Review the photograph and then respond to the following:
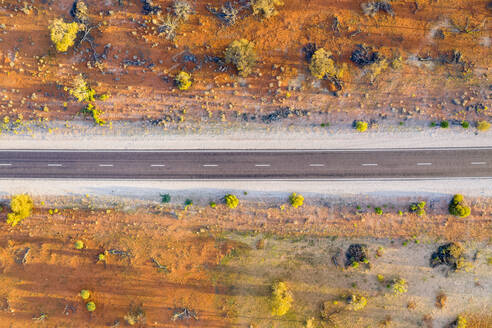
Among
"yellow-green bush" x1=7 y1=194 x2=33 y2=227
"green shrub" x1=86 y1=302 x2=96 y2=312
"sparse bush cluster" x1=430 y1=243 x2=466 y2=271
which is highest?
"yellow-green bush" x1=7 y1=194 x2=33 y2=227

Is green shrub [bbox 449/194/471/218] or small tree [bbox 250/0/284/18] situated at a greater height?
small tree [bbox 250/0/284/18]

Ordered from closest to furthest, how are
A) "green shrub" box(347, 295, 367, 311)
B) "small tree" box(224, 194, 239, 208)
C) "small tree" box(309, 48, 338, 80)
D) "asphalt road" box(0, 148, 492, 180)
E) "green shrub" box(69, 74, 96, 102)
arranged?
"small tree" box(309, 48, 338, 80) → "green shrub" box(69, 74, 96, 102) → "small tree" box(224, 194, 239, 208) → "green shrub" box(347, 295, 367, 311) → "asphalt road" box(0, 148, 492, 180)

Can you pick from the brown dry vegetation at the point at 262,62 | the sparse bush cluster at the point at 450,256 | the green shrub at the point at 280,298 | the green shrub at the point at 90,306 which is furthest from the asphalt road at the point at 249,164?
the green shrub at the point at 90,306

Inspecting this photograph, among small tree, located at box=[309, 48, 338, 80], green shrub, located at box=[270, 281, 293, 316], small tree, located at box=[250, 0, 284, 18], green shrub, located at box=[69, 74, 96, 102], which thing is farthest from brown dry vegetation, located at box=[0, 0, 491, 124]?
green shrub, located at box=[270, 281, 293, 316]

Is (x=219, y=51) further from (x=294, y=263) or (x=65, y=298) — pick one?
(x=65, y=298)

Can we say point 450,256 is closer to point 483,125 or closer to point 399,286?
point 399,286

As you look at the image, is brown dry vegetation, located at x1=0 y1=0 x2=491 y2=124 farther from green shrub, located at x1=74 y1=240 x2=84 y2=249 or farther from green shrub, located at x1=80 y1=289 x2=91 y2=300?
green shrub, located at x1=80 y1=289 x2=91 y2=300

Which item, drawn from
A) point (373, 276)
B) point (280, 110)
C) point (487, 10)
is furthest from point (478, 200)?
point (280, 110)
